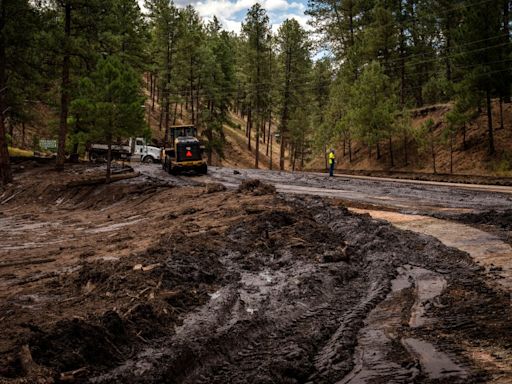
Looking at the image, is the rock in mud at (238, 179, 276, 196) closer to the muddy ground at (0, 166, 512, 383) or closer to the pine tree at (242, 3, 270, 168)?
the muddy ground at (0, 166, 512, 383)

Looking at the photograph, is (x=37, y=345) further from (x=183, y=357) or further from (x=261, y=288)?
(x=261, y=288)

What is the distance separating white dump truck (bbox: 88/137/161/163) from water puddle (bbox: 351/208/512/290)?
94.8 feet

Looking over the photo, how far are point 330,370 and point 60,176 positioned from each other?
24.5 metres

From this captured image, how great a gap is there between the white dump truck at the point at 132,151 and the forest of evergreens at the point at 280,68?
261 cm

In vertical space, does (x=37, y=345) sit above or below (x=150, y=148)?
below

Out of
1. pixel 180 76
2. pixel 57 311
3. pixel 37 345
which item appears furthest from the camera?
pixel 180 76

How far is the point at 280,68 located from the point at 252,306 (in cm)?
4393

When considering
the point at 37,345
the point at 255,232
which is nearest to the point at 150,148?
the point at 255,232

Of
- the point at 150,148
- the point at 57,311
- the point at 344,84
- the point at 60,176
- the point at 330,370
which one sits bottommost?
the point at 330,370

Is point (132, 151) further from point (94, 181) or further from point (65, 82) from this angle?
point (94, 181)

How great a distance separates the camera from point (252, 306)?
763cm

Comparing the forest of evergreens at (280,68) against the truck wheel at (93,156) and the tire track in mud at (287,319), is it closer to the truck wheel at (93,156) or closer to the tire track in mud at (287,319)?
the truck wheel at (93,156)

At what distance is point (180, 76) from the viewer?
47.6 metres

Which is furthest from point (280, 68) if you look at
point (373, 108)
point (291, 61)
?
point (373, 108)
